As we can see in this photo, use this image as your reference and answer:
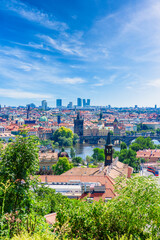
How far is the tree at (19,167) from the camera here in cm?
771

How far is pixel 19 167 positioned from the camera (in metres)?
7.97

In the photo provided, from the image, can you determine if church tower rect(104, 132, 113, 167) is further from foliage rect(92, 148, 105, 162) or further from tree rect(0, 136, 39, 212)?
tree rect(0, 136, 39, 212)

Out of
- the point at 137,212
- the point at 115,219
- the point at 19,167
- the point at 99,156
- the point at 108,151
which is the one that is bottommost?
the point at 99,156

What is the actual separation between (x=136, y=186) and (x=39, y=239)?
6166mm

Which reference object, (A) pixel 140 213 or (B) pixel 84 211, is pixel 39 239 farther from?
(A) pixel 140 213

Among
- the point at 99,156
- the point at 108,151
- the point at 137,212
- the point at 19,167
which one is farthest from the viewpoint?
the point at 99,156

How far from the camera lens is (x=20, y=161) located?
8.00m

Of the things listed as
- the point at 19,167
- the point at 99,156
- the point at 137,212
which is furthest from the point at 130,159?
the point at 19,167

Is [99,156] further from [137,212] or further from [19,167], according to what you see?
[19,167]

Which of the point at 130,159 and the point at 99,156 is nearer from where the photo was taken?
the point at 130,159

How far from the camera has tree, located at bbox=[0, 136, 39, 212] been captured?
25.3 ft

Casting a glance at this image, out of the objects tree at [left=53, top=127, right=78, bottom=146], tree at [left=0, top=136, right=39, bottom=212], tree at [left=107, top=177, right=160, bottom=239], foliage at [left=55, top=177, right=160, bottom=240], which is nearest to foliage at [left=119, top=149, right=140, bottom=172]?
tree at [left=107, top=177, right=160, bottom=239]

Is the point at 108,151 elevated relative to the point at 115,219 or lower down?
lower down

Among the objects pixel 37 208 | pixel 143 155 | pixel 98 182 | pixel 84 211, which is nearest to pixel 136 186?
pixel 84 211
